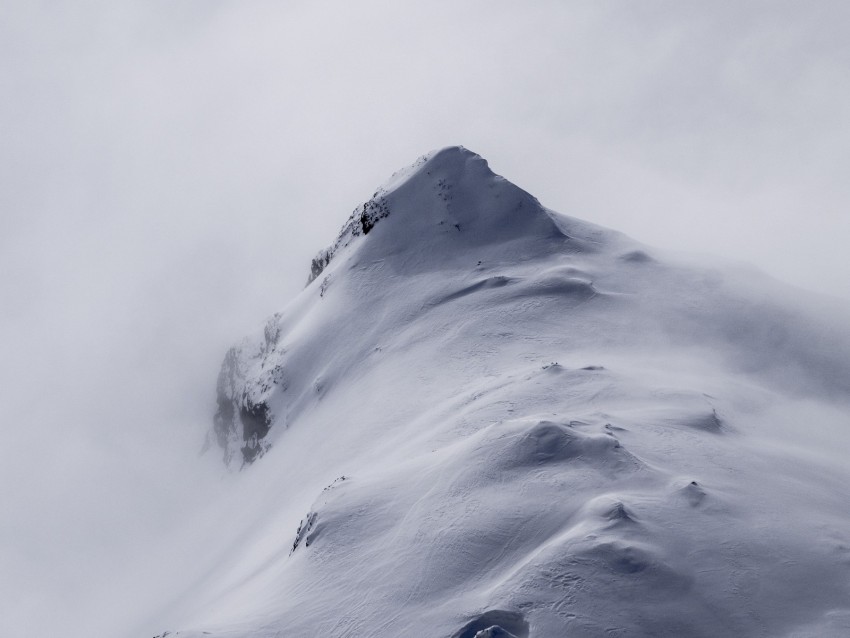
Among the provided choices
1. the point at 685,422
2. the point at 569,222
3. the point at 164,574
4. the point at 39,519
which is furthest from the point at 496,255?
the point at 39,519

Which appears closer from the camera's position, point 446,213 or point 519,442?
point 519,442

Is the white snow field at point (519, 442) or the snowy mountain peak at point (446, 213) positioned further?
the snowy mountain peak at point (446, 213)

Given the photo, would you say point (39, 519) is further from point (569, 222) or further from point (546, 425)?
point (546, 425)

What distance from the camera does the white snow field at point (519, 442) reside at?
50.0 ft

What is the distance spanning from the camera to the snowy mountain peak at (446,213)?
123 feet

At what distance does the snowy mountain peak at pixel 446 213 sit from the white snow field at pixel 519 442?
0.35ft

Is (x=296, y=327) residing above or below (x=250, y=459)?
above

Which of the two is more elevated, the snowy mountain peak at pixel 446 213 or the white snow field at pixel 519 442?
the snowy mountain peak at pixel 446 213

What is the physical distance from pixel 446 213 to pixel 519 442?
20560mm

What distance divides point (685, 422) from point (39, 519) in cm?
4172

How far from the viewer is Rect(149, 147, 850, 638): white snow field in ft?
50.0

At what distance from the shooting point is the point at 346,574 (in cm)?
1784

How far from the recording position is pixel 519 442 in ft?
62.3

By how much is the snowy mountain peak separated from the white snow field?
0.11 metres
